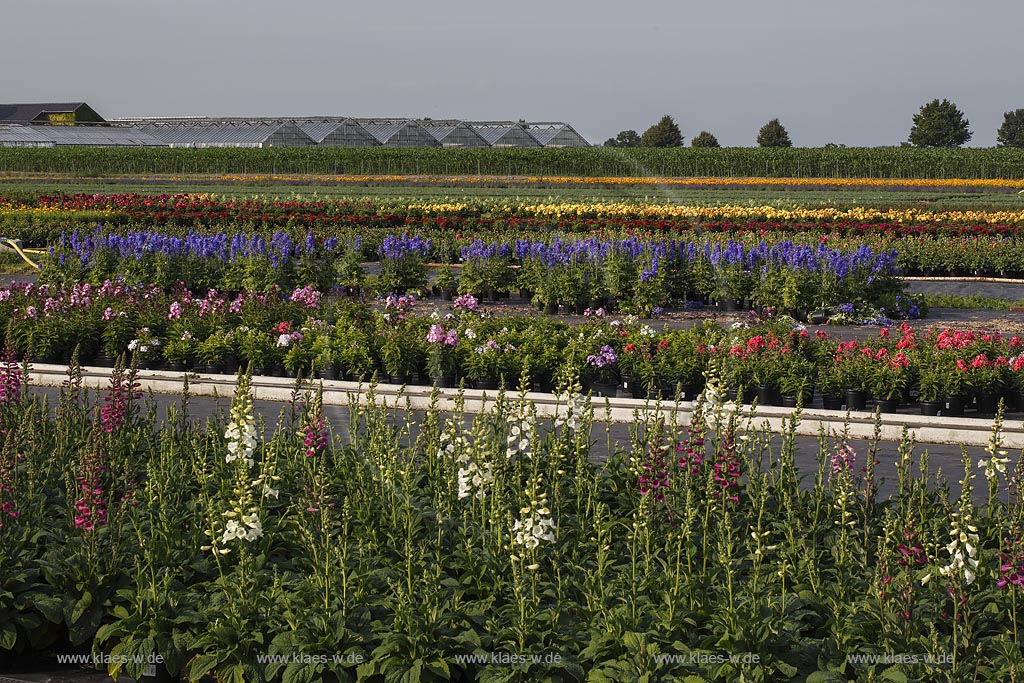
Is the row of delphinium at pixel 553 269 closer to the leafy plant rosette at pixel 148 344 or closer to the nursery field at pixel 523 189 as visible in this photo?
the leafy plant rosette at pixel 148 344

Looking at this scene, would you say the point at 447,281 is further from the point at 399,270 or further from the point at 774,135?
the point at 774,135

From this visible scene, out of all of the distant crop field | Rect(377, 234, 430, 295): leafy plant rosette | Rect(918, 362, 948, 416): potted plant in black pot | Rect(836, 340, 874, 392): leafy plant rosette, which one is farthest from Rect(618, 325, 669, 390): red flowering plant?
the distant crop field

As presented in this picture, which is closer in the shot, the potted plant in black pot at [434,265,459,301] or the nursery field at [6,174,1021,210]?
the potted plant in black pot at [434,265,459,301]

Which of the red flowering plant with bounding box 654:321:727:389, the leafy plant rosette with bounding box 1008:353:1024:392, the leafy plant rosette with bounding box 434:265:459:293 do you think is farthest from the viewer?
the leafy plant rosette with bounding box 434:265:459:293

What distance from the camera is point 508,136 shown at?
294ft

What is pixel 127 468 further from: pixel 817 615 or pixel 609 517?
pixel 817 615

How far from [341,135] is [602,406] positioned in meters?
76.6

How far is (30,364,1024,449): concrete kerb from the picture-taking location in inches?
376

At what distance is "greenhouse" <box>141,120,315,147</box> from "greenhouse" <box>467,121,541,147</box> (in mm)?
13673

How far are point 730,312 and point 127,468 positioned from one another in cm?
1270

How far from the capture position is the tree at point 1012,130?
104 metres

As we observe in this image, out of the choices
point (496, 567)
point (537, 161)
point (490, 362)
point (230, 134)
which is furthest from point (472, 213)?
point (230, 134)

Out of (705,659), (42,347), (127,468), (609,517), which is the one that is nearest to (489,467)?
(609,517)

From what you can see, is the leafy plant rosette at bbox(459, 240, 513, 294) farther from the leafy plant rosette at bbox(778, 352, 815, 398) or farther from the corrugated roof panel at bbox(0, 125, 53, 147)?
the corrugated roof panel at bbox(0, 125, 53, 147)
